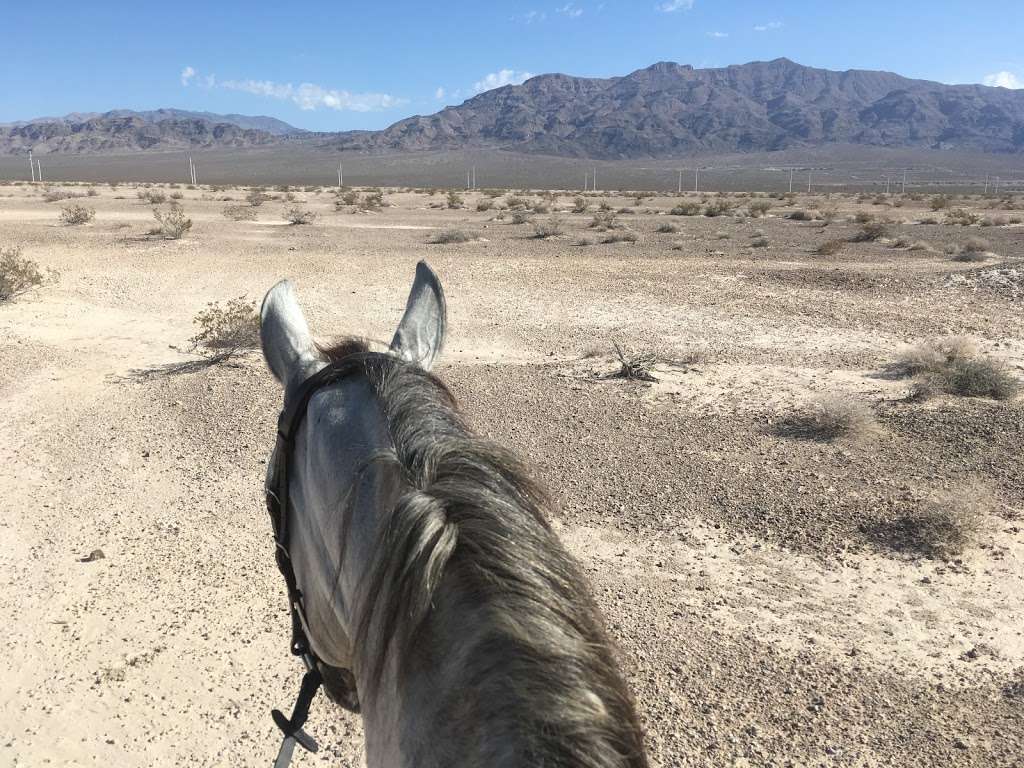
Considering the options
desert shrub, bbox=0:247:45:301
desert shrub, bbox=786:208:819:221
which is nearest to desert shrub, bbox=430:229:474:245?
desert shrub, bbox=0:247:45:301

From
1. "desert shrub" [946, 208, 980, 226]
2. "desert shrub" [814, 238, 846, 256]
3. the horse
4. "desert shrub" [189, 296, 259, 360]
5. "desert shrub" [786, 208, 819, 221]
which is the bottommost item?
"desert shrub" [189, 296, 259, 360]

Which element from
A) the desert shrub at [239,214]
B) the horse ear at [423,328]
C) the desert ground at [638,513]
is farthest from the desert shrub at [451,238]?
the horse ear at [423,328]

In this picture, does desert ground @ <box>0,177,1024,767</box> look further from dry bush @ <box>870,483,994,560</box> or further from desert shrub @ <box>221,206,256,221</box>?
desert shrub @ <box>221,206,256,221</box>

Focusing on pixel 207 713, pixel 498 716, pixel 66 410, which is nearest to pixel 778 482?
pixel 207 713

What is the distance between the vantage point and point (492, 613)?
3.34 feet

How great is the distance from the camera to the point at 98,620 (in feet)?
13.6

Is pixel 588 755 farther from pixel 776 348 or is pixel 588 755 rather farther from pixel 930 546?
pixel 776 348

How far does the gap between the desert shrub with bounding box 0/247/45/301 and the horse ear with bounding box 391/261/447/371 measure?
39.4 feet

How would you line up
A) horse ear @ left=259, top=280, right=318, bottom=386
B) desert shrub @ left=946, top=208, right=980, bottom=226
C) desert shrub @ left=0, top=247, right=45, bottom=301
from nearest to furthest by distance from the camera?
horse ear @ left=259, top=280, right=318, bottom=386, desert shrub @ left=0, top=247, right=45, bottom=301, desert shrub @ left=946, top=208, right=980, bottom=226

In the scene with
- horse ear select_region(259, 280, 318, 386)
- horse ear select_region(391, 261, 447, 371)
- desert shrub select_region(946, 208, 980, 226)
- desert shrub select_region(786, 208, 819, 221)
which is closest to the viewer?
horse ear select_region(259, 280, 318, 386)

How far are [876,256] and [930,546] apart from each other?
16160 mm

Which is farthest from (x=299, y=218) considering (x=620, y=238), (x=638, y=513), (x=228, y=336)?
(x=638, y=513)

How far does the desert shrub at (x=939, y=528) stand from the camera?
4.98 m

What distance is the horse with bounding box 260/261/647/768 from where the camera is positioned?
94cm
